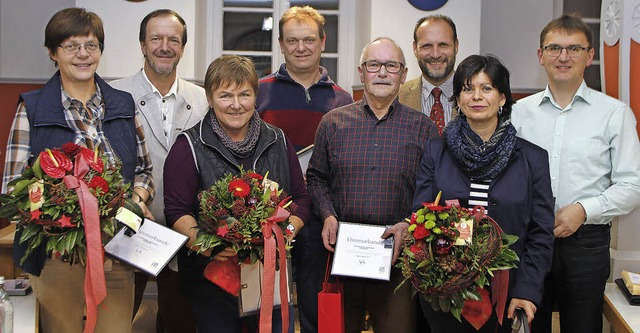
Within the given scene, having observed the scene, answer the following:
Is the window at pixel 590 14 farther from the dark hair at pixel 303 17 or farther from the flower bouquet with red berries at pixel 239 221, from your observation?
the flower bouquet with red berries at pixel 239 221

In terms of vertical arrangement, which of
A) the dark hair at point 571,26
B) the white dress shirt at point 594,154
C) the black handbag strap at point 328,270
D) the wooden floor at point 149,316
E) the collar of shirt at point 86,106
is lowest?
the wooden floor at point 149,316

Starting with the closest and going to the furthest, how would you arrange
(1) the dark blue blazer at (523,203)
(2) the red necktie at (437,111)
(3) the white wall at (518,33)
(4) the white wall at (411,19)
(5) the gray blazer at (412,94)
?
(1) the dark blue blazer at (523,203)
(2) the red necktie at (437,111)
(5) the gray blazer at (412,94)
(4) the white wall at (411,19)
(3) the white wall at (518,33)

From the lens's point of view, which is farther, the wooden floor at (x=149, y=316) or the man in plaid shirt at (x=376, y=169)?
the wooden floor at (x=149, y=316)

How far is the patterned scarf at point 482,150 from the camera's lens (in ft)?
8.50

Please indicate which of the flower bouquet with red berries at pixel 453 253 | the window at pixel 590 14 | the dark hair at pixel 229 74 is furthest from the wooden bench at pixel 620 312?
the window at pixel 590 14

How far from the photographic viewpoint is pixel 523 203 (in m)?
2.60

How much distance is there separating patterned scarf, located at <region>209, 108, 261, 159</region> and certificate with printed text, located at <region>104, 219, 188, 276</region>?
0.39 meters

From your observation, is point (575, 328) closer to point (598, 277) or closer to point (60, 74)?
point (598, 277)

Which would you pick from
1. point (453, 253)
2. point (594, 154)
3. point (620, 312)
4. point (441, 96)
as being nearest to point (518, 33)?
point (441, 96)

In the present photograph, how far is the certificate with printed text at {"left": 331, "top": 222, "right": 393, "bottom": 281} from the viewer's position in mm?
2742

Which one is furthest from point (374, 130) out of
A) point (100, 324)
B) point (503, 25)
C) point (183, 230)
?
point (503, 25)

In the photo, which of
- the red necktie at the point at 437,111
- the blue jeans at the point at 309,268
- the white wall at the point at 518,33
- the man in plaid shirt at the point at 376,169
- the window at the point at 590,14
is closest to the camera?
the man in plaid shirt at the point at 376,169

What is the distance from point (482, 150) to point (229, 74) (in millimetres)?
989

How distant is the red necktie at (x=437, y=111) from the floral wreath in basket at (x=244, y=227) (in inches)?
47.9
